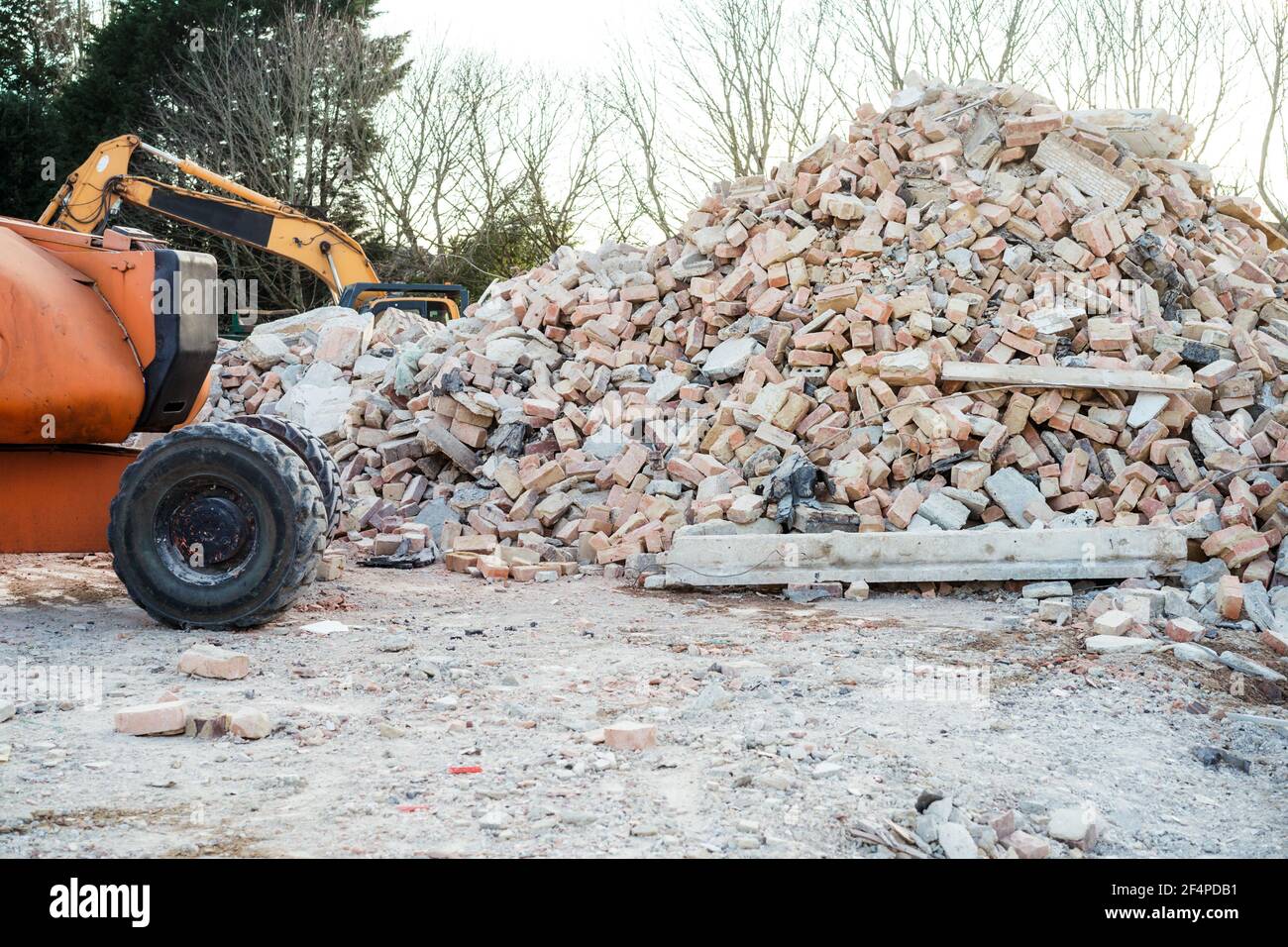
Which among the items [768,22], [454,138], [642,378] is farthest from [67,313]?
[768,22]

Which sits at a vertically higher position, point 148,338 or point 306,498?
point 148,338

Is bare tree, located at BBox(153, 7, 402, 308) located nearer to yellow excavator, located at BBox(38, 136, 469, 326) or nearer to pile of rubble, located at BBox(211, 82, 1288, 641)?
yellow excavator, located at BBox(38, 136, 469, 326)

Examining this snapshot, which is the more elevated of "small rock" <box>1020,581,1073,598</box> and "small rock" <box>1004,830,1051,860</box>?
"small rock" <box>1020,581,1073,598</box>

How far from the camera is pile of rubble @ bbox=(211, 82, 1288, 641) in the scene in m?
7.91

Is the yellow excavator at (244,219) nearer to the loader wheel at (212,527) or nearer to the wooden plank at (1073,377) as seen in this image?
the loader wheel at (212,527)

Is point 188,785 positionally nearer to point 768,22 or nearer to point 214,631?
point 214,631

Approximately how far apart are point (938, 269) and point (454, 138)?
15.9 metres

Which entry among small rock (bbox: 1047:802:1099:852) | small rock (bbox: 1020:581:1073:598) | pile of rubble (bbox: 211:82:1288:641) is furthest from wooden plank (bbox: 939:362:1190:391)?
small rock (bbox: 1047:802:1099:852)

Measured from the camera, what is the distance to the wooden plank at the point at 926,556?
7.03 m

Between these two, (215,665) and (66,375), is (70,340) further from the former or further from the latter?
(215,665)

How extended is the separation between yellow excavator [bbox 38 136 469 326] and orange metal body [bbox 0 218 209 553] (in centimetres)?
661

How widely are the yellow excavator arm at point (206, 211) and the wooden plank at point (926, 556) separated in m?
7.78

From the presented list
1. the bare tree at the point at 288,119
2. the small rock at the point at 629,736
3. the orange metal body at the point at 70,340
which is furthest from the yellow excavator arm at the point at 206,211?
the small rock at the point at 629,736

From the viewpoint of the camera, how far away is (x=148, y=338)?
5.95 meters
